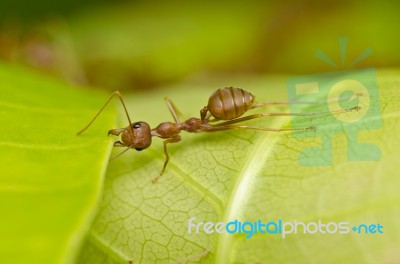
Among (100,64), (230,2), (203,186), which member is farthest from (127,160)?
(230,2)

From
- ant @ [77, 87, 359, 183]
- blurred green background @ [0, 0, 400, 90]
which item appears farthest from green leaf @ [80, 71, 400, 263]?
blurred green background @ [0, 0, 400, 90]

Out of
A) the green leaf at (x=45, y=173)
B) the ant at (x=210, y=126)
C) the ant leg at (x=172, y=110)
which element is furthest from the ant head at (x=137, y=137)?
the ant leg at (x=172, y=110)

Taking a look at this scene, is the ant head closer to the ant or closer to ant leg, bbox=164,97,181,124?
the ant

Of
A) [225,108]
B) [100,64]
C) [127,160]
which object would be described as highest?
[100,64]

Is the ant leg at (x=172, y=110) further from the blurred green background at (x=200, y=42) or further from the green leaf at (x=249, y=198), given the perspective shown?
the blurred green background at (x=200, y=42)

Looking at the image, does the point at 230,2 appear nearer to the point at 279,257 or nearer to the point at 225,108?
the point at 225,108
